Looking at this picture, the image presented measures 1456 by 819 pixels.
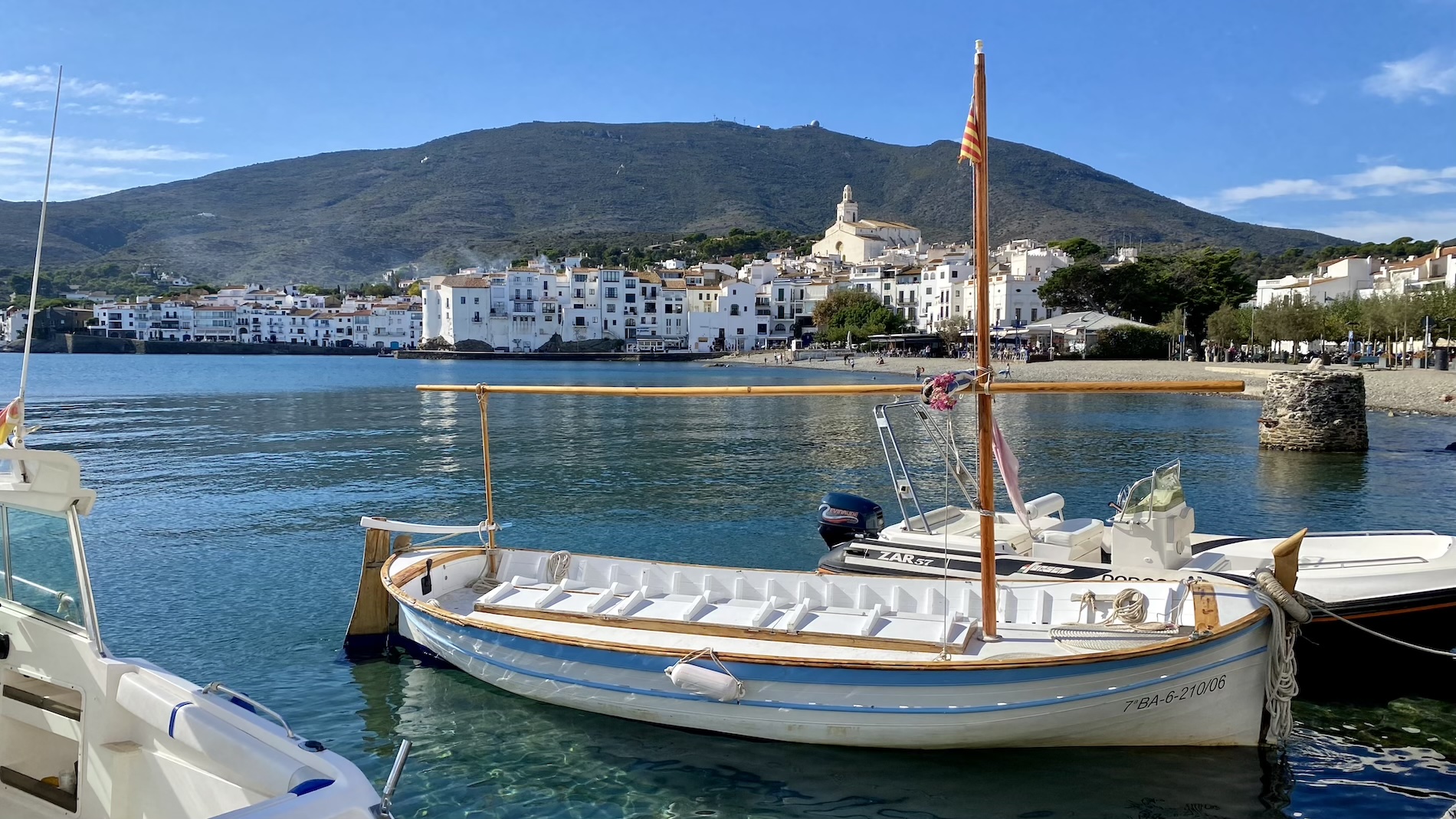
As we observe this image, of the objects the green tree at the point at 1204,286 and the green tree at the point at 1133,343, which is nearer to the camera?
the green tree at the point at 1133,343

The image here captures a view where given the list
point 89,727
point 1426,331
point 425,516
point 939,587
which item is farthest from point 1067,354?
point 89,727

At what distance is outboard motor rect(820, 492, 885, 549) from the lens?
48.8ft

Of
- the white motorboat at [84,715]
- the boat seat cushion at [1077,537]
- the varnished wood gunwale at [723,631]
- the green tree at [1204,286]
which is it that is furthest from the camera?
the green tree at [1204,286]

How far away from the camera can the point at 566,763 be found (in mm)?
8969

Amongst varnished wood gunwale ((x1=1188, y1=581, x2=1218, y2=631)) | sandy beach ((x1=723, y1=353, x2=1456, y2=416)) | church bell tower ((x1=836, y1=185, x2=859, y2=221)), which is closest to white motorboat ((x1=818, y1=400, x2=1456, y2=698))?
varnished wood gunwale ((x1=1188, y1=581, x2=1218, y2=631))

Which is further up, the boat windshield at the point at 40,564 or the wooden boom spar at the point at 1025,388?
the wooden boom spar at the point at 1025,388

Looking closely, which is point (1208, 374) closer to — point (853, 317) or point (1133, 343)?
point (1133, 343)

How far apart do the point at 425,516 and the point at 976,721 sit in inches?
602

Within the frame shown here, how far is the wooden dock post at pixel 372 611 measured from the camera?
11.9m

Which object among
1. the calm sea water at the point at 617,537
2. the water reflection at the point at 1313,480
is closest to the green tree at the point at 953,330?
the calm sea water at the point at 617,537

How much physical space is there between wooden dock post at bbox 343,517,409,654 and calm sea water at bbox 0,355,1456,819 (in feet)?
1.15

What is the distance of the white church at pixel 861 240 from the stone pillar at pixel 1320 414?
5526 inches

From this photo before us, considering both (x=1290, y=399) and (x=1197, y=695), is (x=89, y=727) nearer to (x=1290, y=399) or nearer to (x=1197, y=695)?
(x=1197, y=695)

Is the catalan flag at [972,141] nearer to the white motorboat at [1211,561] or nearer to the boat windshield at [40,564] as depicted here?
the white motorboat at [1211,561]
